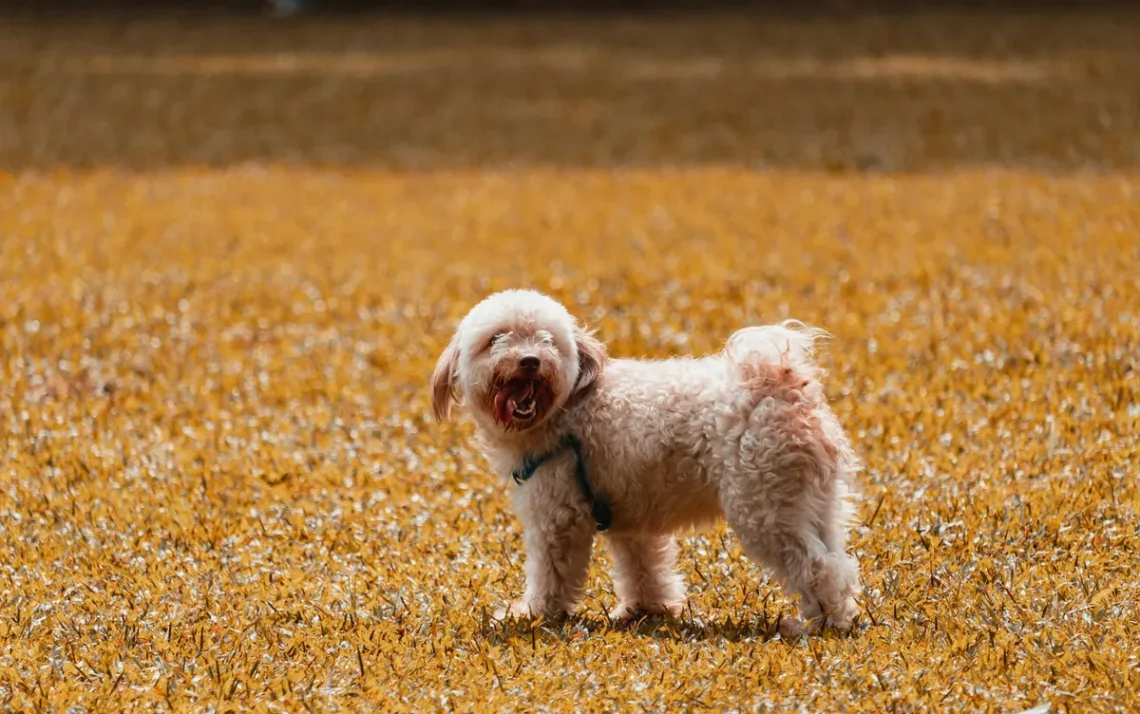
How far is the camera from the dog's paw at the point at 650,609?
6.24m

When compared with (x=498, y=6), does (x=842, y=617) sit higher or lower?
lower

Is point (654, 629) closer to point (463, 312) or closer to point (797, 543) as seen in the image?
point (797, 543)

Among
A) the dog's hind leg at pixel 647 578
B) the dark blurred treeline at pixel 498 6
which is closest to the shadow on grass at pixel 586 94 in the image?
the dark blurred treeline at pixel 498 6

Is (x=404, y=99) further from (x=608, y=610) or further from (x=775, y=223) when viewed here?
(x=608, y=610)

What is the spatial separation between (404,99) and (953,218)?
11.1m

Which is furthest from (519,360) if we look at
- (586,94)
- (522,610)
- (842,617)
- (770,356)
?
(586,94)

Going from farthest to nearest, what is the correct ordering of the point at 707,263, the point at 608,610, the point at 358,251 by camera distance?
the point at 358,251 < the point at 707,263 < the point at 608,610

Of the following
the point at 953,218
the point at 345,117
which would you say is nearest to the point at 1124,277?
the point at 953,218

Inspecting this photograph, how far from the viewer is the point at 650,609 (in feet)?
20.5

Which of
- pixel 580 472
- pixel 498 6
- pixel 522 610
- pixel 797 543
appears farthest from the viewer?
pixel 498 6

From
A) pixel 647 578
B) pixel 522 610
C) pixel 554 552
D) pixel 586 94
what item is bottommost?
pixel 522 610

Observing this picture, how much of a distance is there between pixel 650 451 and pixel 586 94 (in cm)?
1837

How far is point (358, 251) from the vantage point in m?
14.7

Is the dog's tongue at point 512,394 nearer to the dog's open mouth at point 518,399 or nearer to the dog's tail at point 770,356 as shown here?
the dog's open mouth at point 518,399
